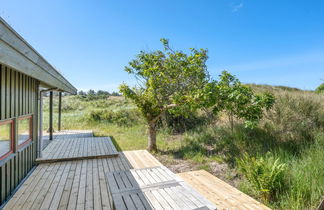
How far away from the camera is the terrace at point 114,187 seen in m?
1.78

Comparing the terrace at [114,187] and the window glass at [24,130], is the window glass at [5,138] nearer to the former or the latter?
the window glass at [24,130]

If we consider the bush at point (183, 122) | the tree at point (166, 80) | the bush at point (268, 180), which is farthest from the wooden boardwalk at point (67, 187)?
the bush at point (183, 122)

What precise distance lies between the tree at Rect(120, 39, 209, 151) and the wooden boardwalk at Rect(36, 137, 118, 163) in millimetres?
1452

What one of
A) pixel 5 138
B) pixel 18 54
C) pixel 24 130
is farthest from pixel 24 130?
pixel 18 54

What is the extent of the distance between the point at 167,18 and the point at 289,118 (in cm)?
586

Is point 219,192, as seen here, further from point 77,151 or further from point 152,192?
point 77,151

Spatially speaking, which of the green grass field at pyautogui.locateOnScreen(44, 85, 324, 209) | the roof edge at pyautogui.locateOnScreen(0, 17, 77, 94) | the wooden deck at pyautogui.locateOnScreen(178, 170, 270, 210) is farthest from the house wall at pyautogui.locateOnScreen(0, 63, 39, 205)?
the wooden deck at pyautogui.locateOnScreen(178, 170, 270, 210)

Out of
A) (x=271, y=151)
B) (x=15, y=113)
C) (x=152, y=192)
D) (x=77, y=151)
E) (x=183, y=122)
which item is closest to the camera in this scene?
(x=152, y=192)

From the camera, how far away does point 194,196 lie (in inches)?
71.5

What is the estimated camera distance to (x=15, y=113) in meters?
2.70

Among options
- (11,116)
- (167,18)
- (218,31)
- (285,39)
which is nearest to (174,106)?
(11,116)

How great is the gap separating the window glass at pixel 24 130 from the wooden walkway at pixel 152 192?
209 centimetres

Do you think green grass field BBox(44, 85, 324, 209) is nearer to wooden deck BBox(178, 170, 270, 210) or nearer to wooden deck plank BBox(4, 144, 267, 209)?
wooden deck BBox(178, 170, 270, 210)

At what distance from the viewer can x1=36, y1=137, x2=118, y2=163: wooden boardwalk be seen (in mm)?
4195
